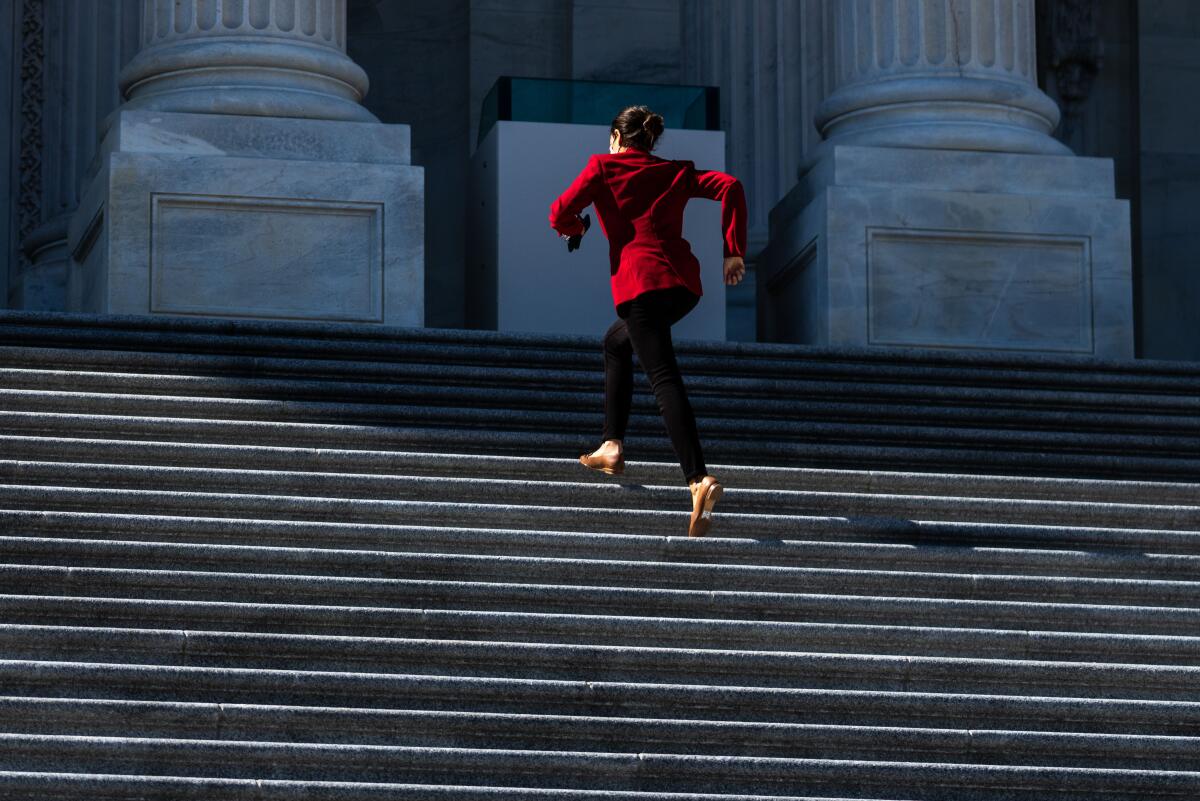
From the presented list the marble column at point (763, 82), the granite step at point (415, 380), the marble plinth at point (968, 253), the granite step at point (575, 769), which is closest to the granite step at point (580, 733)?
the granite step at point (575, 769)

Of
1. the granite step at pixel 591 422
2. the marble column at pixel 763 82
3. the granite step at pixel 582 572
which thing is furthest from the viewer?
the marble column at pixel 763 82

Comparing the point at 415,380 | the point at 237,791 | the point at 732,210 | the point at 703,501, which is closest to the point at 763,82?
the point at 415,380

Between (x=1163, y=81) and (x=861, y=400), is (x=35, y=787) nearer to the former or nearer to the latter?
(x=861, y=400)

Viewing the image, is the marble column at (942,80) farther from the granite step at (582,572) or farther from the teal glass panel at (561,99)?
the granite step at (582,572)

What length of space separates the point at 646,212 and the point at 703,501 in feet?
4.63

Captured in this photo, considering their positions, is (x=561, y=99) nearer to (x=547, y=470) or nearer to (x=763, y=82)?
(x=763, y=82)

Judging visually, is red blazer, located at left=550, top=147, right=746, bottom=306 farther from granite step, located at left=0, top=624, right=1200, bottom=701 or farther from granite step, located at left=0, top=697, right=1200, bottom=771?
granite step, located at left=0, top=697, right=1200, bottom=771

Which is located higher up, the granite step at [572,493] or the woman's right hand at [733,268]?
the woman's right hand at [733,268]

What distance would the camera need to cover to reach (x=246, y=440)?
12.2m

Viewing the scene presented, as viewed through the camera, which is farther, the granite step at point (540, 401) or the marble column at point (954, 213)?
the marble column at point (954, 213)

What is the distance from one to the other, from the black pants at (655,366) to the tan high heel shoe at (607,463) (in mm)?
97

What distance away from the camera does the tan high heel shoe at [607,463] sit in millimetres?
11570

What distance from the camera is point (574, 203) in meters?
11.6

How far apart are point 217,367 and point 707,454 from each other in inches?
97.2
